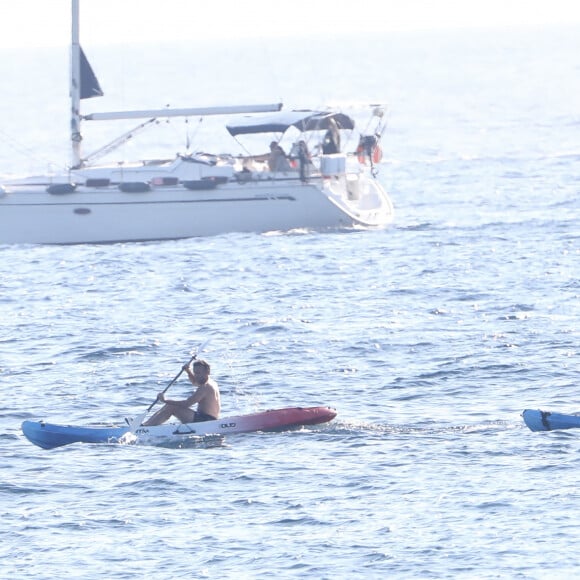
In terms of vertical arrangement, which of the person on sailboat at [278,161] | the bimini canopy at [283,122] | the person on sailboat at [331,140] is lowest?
the person on sailboat at [278,161]

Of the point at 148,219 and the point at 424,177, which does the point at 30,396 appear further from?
the point at 424,177

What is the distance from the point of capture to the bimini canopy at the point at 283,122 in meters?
46.6

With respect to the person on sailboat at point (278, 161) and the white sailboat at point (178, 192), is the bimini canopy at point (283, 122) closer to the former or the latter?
the white sailboat at point (178, 192)

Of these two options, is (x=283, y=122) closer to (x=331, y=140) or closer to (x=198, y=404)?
(x=331, y=140)

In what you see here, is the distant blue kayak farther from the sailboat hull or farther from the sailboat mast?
the sailboat mast

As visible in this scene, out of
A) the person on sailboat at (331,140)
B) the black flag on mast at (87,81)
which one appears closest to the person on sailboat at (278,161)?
the person on sailboat at (331,140)

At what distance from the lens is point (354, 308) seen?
3731 centimetres

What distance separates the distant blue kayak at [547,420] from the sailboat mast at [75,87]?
80.5 ft

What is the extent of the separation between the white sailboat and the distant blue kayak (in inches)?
872

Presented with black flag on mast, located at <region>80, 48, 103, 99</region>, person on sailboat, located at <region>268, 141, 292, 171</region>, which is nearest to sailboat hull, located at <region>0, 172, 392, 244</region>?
person on sailboat, located at <region>268, 141, 292, 171</region>

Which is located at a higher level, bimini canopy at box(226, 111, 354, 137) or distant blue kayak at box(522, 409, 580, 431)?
bimini canopy at box(226, 111, 354, 137)

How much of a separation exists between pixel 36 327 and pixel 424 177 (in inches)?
1355

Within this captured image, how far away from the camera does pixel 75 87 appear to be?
156ft

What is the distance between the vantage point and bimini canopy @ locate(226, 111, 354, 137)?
153 feet
